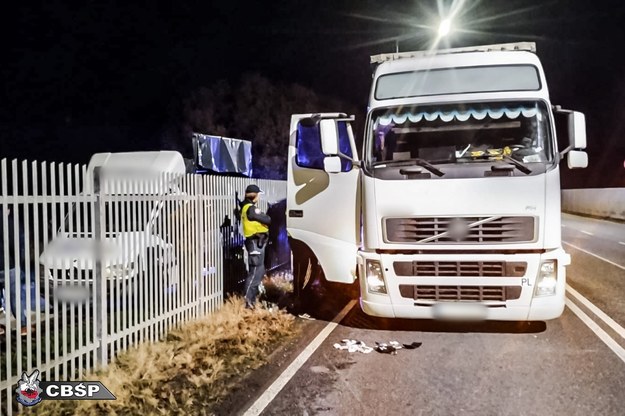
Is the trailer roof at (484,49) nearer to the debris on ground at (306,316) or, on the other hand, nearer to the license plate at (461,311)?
A: the license plate at (461,311)

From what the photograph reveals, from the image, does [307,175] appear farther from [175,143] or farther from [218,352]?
[175,143]

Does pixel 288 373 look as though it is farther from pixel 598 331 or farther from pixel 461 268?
pixel 598 331

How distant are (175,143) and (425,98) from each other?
82.2 ft

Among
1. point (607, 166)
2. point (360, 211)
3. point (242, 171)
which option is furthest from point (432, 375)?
point (607, 166)

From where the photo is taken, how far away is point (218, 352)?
6.06 m

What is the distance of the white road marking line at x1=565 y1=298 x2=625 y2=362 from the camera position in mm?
5908

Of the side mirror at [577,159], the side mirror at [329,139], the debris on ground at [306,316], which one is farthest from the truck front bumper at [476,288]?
the debris on ground at [306,316]

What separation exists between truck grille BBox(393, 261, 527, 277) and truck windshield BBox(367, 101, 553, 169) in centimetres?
113

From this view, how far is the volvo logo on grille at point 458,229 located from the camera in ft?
19.9

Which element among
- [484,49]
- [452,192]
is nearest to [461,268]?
[452,192]

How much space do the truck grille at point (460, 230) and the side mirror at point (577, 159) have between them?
3.26 feet

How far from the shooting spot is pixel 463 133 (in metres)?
7.30
